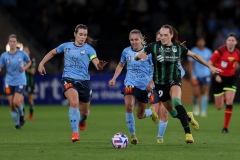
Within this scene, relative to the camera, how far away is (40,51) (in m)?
34.0

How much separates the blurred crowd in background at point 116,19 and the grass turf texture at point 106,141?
28.1ft

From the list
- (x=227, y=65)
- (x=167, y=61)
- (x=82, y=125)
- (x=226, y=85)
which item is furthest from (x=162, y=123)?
(x=227, y=65)

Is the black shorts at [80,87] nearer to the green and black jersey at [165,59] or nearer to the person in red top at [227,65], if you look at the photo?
the green and black jersey at [165,59]

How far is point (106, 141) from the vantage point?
17219 millimetres

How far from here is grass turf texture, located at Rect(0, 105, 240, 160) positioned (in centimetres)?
1404

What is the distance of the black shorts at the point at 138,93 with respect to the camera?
56.3ft

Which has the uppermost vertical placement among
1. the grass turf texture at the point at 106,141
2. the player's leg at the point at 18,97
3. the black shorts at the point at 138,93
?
the black shorts at the point at 138,93

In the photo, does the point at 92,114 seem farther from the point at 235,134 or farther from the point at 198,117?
the point at 235,134

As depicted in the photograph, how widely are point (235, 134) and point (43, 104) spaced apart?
1520 cm

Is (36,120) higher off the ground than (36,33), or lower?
lower

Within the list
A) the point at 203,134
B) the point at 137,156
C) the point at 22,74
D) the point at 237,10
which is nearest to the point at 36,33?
the point at 237,10

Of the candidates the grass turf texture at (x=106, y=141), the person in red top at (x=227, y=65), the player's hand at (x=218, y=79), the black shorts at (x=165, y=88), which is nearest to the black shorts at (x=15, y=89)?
the grass turf texture at (x=106, y=141)

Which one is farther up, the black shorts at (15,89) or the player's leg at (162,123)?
the black shorts at (15,89)

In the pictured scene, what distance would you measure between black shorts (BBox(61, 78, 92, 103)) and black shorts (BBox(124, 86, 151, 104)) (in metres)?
0.80
